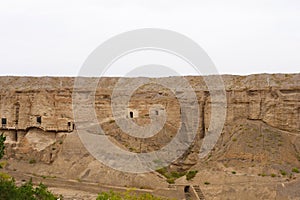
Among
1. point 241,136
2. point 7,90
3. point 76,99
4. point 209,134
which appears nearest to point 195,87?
point 209,134

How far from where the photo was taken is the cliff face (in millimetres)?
45375

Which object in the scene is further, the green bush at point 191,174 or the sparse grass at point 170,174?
the sparse grass at point 170,174

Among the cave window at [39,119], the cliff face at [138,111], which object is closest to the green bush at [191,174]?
the cliff face at [138,111]

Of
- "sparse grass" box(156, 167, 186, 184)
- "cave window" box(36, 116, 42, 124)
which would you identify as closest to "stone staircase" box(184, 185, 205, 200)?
"sparse grass" box(156, 167, 186, 184)

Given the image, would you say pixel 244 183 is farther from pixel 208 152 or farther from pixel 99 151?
pixel 99 151

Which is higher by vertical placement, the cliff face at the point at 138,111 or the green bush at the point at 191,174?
the cliff face at the point at 138,111

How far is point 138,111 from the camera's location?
49969 mm

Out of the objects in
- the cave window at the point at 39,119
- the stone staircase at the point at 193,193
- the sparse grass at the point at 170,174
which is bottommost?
the stone staircase at the point at 193,193

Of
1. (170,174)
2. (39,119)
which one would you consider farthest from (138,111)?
(39,119)

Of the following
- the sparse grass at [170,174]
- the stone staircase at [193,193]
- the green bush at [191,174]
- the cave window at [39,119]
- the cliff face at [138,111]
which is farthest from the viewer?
the cave window at [39,119]

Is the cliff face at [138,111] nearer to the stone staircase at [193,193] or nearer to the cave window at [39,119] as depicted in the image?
the cave window at [39,119]

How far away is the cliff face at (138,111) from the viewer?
45.4 metres

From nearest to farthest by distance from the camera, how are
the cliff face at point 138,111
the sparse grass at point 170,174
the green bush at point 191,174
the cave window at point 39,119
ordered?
the green bush at point 191,174
the sparse grass at point 170,174
the cliff face at point 138,111
the cave window at point 39,119

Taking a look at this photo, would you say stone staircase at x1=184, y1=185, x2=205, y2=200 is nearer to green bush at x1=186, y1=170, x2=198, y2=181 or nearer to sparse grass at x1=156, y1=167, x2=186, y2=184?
green bush at x1=186, y1=170, x2=198, y2=181
